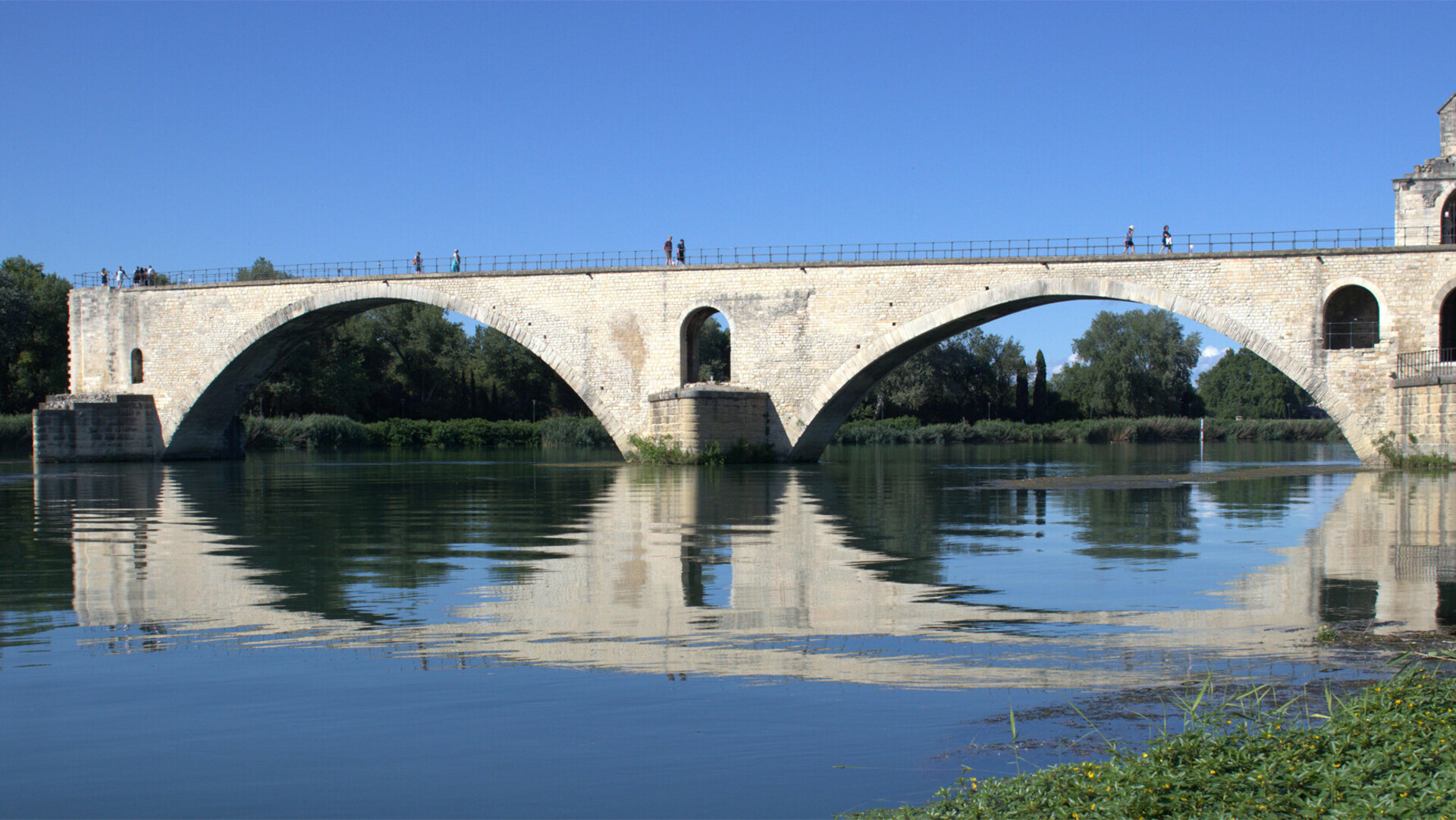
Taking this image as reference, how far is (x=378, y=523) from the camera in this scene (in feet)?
47.0

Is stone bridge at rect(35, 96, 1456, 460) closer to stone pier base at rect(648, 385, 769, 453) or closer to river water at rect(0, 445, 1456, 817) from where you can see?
stone pier base at rect(648, 385, 769, 453)

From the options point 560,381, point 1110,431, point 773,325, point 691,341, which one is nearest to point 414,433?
point 560,381

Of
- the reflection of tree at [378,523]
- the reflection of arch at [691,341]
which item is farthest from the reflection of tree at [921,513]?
the reflection of arch at [691,341]

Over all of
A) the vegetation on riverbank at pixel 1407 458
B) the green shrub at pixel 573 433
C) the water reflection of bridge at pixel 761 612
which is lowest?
the water reflection of bridge at pixel 761 612

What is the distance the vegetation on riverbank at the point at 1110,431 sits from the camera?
184 feet

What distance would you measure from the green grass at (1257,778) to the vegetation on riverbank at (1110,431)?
51.1 m

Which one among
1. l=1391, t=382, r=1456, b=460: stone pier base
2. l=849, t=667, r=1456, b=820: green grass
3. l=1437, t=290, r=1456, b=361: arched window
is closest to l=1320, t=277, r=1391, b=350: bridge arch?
l=1437, t=290, r=1456, b=361: arched window

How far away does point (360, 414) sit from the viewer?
5928 centimetres

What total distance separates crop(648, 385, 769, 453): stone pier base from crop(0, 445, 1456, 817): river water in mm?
15482

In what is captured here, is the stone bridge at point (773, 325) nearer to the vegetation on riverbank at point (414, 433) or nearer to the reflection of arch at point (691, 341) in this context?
the reflection of arch at point (691, 341)

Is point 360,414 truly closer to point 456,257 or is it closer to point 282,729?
point 456,257

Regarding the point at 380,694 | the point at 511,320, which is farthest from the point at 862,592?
the point at 511,320

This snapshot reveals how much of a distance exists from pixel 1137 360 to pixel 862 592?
199ft

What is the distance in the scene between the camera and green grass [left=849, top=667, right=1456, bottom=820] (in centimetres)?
336
